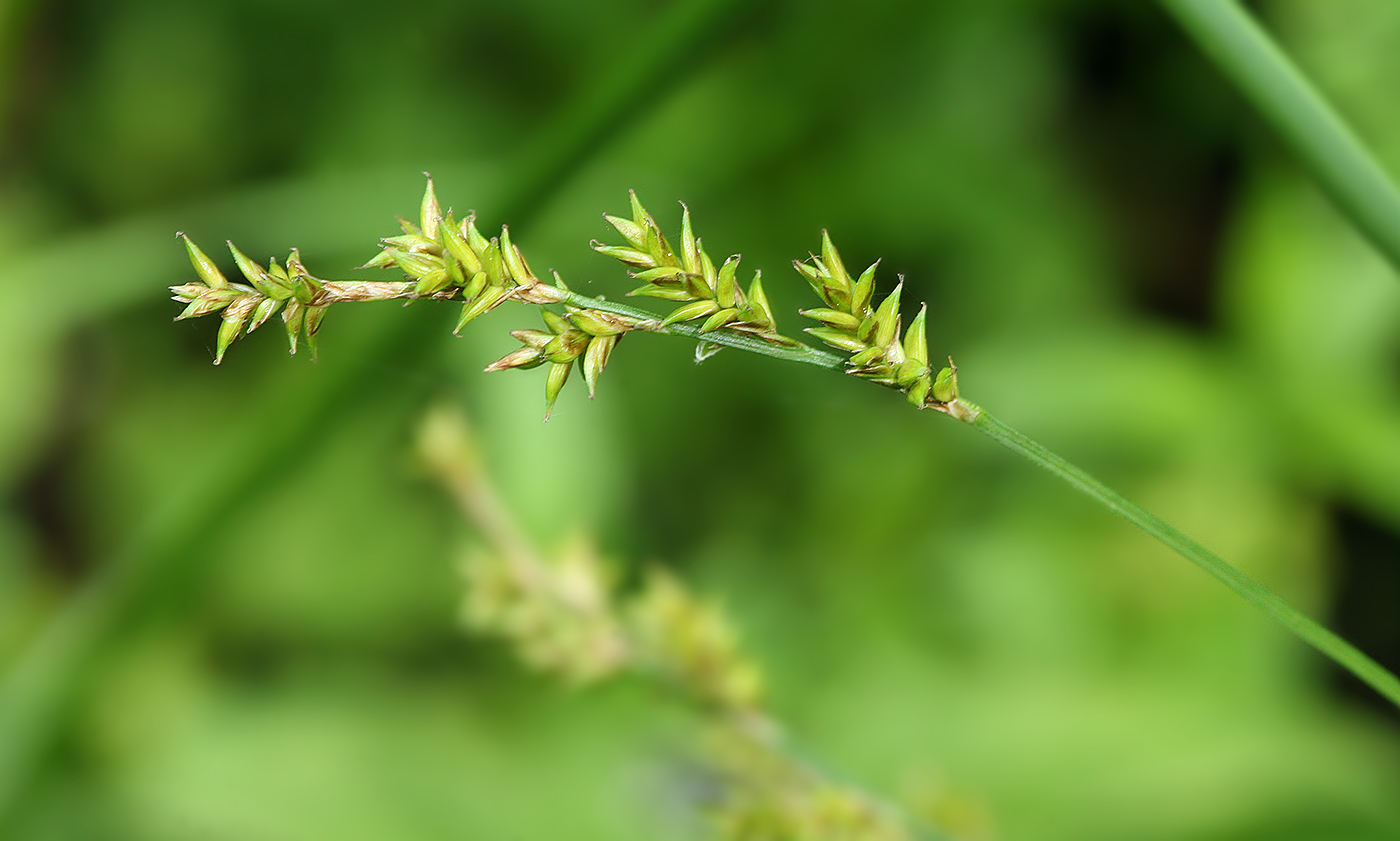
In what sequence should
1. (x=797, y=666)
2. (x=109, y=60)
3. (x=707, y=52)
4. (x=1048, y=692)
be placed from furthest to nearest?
(x=109, y=60) < (x=797, y=666) < (x=1048, y=692) < (x=707, y=52)

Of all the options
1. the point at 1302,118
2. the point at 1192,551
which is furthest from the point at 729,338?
the point at 1302,118

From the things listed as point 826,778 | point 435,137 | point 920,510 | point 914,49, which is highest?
point 914,49

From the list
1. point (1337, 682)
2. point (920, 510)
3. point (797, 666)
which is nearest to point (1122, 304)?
point (920, 510)

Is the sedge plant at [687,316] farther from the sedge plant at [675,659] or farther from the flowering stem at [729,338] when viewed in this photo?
the sedge plant at [675,659]

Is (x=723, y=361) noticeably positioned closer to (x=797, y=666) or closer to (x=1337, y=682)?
(x=797, y=666)

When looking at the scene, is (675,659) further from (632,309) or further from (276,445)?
(276,445)
